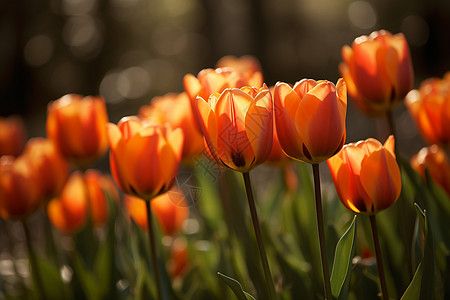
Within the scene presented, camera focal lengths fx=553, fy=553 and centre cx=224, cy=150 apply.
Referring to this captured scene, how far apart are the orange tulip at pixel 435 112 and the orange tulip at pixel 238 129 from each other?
0.63 meters

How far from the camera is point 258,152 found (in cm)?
90

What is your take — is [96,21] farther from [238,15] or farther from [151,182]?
[151,182]

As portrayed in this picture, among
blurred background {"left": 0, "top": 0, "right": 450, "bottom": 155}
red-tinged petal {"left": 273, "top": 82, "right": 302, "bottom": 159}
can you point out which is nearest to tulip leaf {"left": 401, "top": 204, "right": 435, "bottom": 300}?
red-tinged petal {"left": 273, "top": 82, "right": 302, "bottom": 159}

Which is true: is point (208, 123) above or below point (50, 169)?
above

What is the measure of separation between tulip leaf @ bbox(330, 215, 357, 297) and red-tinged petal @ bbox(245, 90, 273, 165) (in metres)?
0.23

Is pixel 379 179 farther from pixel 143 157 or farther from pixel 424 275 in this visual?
pixel 143 157

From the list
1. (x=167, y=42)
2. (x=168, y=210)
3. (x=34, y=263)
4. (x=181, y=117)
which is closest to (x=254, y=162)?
(x=181, y=117)

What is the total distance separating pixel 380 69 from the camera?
1220mm

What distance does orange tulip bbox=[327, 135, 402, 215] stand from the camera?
37.2 inches

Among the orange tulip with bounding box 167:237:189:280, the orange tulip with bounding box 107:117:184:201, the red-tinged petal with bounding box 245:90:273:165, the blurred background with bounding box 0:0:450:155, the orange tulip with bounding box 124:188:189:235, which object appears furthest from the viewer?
the blurred background with bounding box 0:0:450:155

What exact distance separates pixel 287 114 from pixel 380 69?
42 cm

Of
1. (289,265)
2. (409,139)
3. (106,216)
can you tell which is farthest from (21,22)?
(289,265)

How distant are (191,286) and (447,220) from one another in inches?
27.9

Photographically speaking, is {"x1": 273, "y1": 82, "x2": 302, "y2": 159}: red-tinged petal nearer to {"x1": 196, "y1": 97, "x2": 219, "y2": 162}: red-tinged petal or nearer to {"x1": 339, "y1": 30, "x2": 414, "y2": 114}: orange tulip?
{"x1": 196, "y1": 97, "x2": 219, "y2": 162}: red-tinged petal
